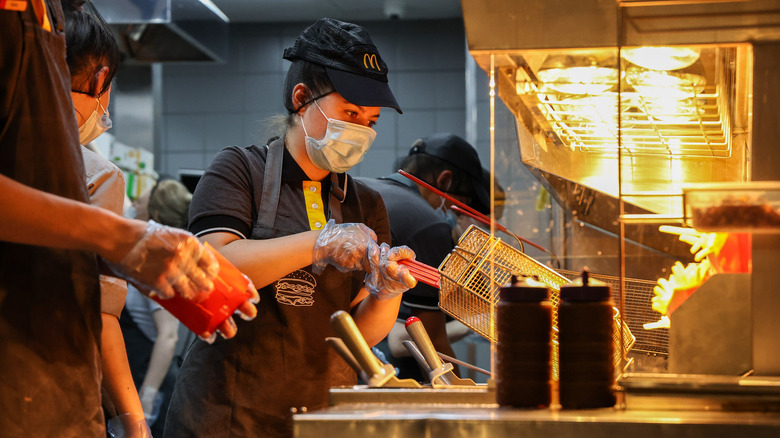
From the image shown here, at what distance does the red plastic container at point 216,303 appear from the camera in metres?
1.09

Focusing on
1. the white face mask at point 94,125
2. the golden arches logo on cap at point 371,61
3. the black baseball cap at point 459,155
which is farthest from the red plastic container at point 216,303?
the black baseball cap at point 459,155

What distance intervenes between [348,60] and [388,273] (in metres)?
0.50

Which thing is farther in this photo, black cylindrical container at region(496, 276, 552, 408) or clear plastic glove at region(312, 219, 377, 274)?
clear plastic glove at region(312, 219, 377, 274)

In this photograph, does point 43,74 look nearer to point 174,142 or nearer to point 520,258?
point 520,258

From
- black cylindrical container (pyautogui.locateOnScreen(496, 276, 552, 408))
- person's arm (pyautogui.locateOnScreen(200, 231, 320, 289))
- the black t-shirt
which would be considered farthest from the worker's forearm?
black cylindrical container (pyautogui.locateOnScreen(496, 276, 552, 408))

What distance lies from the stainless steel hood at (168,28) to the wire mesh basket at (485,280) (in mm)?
3387

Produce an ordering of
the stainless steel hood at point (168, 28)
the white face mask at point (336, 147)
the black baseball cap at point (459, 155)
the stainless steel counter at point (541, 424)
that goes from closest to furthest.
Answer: the stainless steel counter at point (541, 424) < the white face mask at point (336, 147) < the black baseball cap at point (459, 155) < the stainless steel hood at point (168, 28)

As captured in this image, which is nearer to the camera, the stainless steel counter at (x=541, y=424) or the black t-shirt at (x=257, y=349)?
the stainless steel counter at (x=541, y=424)

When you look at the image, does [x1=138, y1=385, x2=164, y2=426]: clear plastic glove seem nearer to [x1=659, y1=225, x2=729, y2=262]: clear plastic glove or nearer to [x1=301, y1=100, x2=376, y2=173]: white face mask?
[x1=301, y1=100, x2=376, y2=173]: white face mask

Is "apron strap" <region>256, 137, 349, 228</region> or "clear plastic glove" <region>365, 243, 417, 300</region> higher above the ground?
"apron strap" <region>256, 137, 349, 228</region>

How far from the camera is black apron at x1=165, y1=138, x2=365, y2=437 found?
1666 millimetres

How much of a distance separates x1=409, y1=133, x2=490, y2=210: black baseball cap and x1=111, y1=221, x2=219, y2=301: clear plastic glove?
2176 mm

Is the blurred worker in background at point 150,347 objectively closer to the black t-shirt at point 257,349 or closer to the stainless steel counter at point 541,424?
the black t-shirt at point 257,349

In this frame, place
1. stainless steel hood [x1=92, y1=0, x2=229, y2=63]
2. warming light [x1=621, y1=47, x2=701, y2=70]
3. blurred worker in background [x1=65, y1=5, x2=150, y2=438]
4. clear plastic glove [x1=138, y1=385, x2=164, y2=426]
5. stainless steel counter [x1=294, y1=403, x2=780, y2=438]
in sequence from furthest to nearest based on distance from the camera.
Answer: stainless steel hood [x1=92, y1=0, x2=229, y2=63] < clear plastic glove [x1=138, y1=385, x2=164, y2=426] < blurred worker in background [x1=65, y1=5, x2=150, y2=438] < warming light [x1=621, y1=47, x2=701, y2=70] < stainless steel counter [x1=294, y1=403, x2=780, y2=438]
